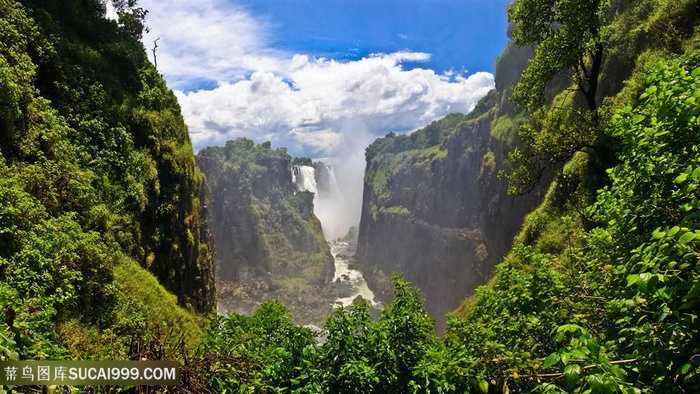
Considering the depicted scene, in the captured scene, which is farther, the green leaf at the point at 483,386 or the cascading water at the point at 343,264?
the cascading water at the point at 343,264

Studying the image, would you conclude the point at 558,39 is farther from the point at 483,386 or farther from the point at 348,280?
the point at 348,280

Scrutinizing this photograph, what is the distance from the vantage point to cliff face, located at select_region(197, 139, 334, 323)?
111688mm

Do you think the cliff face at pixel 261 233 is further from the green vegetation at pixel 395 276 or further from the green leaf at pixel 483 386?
the green leaf at pixel 483 386

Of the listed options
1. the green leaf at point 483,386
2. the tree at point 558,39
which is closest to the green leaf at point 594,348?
the green leaf at point 483,386

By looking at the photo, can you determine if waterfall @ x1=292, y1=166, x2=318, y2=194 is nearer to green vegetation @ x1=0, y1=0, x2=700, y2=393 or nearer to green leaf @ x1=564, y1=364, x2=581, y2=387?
green vegetation @ x1=0, y1=0, x2=700, y2=393

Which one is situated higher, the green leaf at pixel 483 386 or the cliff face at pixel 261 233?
the cliff face at pixel 261 233

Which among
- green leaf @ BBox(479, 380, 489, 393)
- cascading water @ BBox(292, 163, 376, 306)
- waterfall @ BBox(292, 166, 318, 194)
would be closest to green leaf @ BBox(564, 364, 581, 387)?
green leaf @ BBox(479, 380, 489, 393)

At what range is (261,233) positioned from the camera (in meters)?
128

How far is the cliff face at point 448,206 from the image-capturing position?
83.0 metres

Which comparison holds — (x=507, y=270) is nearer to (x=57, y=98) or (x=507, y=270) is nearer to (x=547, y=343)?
(x=547, y=343)

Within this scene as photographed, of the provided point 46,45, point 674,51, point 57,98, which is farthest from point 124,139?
point 674,51

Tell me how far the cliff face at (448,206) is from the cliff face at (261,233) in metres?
23.6

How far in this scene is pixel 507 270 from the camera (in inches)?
302

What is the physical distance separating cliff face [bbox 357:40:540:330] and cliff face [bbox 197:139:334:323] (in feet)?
77.3
